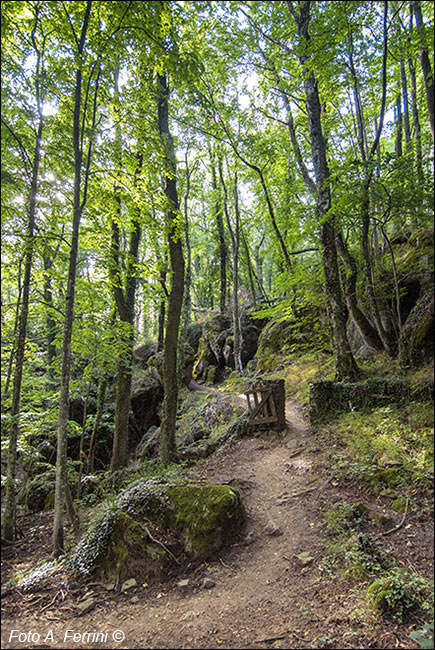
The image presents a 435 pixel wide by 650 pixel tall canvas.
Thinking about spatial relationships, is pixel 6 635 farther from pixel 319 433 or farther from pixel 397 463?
pixel 319 433

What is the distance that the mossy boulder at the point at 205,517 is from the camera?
426 cm

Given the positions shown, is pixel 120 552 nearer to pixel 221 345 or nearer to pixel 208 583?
pixel 208 583

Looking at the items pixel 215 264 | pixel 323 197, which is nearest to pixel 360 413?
pixel 323 197

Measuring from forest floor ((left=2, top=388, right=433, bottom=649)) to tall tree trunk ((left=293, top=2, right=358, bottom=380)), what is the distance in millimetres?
3111

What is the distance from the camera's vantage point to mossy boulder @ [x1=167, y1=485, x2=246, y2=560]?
Answer: 426 centimetres

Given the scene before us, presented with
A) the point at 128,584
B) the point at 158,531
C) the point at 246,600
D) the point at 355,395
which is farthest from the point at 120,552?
the point at 355,395

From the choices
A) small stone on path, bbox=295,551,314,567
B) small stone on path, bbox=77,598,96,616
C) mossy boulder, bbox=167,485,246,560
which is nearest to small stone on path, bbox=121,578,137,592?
small stone on path, bbox=77,598,96,616

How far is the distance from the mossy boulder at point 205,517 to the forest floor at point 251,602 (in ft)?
0.53

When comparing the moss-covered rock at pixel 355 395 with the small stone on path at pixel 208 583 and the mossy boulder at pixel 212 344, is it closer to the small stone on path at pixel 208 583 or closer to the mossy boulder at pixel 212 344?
the small stone on path at pixel 208 583

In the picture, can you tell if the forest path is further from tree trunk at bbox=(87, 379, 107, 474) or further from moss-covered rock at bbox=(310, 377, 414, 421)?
tree trunk at bbox=(87, 379, 107, 474)

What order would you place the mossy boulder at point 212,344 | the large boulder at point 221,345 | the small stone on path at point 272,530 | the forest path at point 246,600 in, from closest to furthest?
the forest path at point 246,600, the small stone on path at point 272,530, the large boulder at point 221,345, the mossy boulder at point 212,344

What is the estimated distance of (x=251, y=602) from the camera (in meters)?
3.35

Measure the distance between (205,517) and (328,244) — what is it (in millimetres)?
6652

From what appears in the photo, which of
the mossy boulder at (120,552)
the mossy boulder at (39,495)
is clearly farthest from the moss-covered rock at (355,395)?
the mossy boulder at (39,495)
